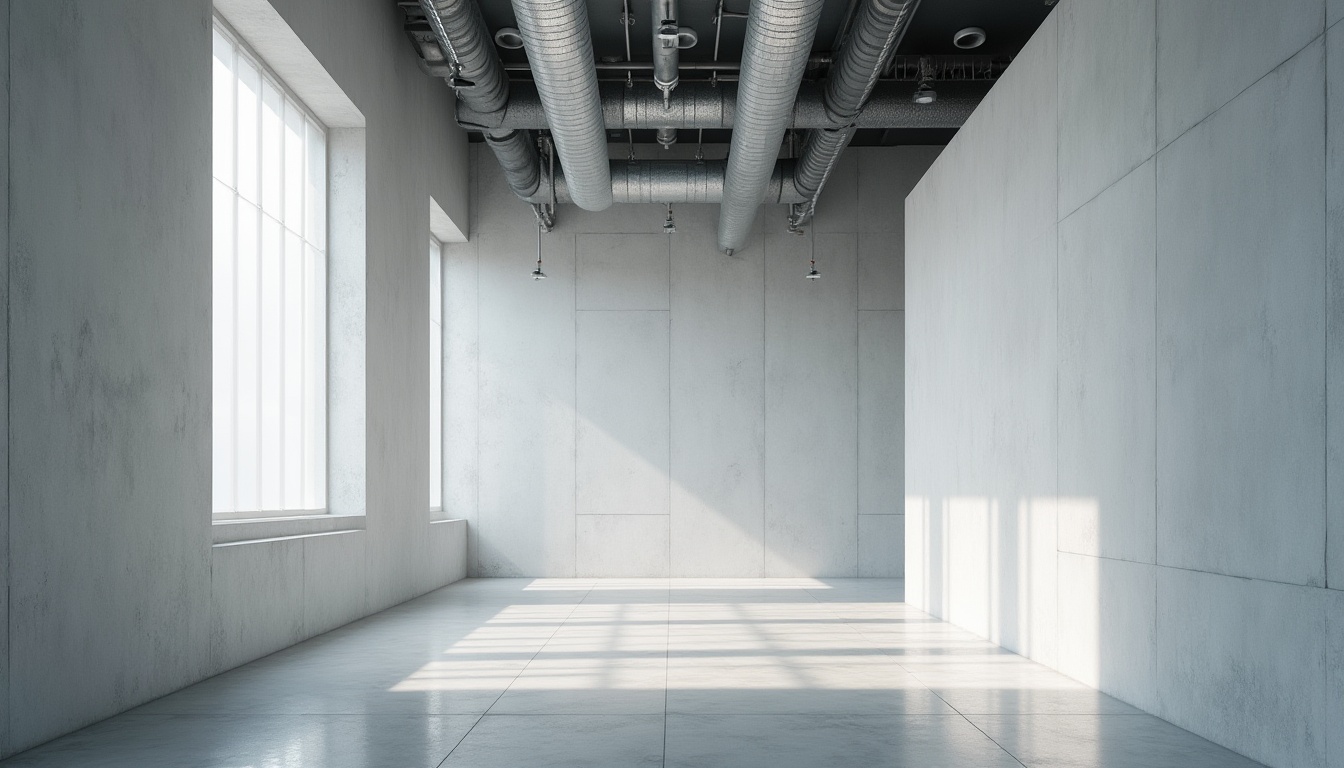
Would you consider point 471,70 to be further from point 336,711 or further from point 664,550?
point 664,550

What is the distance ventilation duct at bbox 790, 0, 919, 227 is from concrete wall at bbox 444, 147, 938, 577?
2.14 m

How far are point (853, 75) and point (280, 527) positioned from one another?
5.75m

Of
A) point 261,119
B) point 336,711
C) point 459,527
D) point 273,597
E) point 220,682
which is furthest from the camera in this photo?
point 459,527

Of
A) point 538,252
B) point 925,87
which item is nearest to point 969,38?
point 925,87

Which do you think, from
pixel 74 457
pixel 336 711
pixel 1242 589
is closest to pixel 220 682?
pixel 336 711

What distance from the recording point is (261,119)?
337 inches

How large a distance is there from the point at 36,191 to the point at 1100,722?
205 inches

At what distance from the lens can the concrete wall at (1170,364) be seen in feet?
13.8

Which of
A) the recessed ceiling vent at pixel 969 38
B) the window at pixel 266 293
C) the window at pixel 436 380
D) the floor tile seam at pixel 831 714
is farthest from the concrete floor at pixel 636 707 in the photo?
the recessed ceiling vent at pixel 969 38

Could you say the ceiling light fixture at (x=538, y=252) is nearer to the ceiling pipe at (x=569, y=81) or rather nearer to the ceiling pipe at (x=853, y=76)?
the ceiling pipe at (x=569, y=81)

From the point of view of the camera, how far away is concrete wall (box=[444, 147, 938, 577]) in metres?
14.8

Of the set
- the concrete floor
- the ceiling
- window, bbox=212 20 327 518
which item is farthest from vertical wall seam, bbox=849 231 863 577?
window, bbox=212 20 327 518

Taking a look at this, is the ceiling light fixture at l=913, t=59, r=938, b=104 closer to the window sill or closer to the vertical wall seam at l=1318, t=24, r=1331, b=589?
the window sill

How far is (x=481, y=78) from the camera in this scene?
1004 cm
